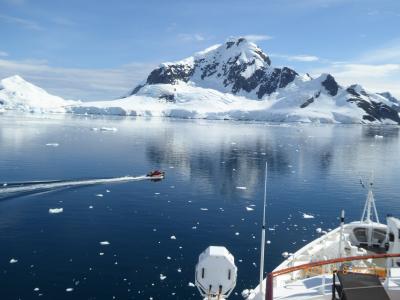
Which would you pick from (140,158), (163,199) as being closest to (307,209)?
(163,199)

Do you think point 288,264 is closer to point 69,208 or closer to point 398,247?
point 398,247

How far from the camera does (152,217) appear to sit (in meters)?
44.2

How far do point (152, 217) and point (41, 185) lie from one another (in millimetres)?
18889

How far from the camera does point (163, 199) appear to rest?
52656 millimetres

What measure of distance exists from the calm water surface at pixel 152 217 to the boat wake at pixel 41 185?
1.38 metres

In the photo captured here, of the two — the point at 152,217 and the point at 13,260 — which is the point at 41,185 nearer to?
the point at 152,217

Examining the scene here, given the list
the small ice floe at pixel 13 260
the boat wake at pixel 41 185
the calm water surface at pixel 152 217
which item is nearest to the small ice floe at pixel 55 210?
the calm water surface at pixel 152 217

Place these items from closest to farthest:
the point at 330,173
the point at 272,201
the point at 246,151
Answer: the point at 272,201 → the point at 330,173 → the point at 246,151

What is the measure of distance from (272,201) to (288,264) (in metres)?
28.2

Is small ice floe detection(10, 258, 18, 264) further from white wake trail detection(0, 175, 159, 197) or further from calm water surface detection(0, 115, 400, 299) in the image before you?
white wake trail detection(0, 175, 159, 197)

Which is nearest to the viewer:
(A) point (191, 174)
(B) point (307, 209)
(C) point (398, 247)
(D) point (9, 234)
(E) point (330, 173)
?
(C) point (398, 247)

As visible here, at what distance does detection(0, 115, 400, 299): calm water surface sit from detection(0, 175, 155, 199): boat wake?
1.38 meters

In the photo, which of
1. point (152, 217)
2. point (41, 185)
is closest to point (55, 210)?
point (152, 217)

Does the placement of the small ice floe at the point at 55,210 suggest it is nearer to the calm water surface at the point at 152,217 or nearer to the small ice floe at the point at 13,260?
the calm water surface at the point at 152,217
